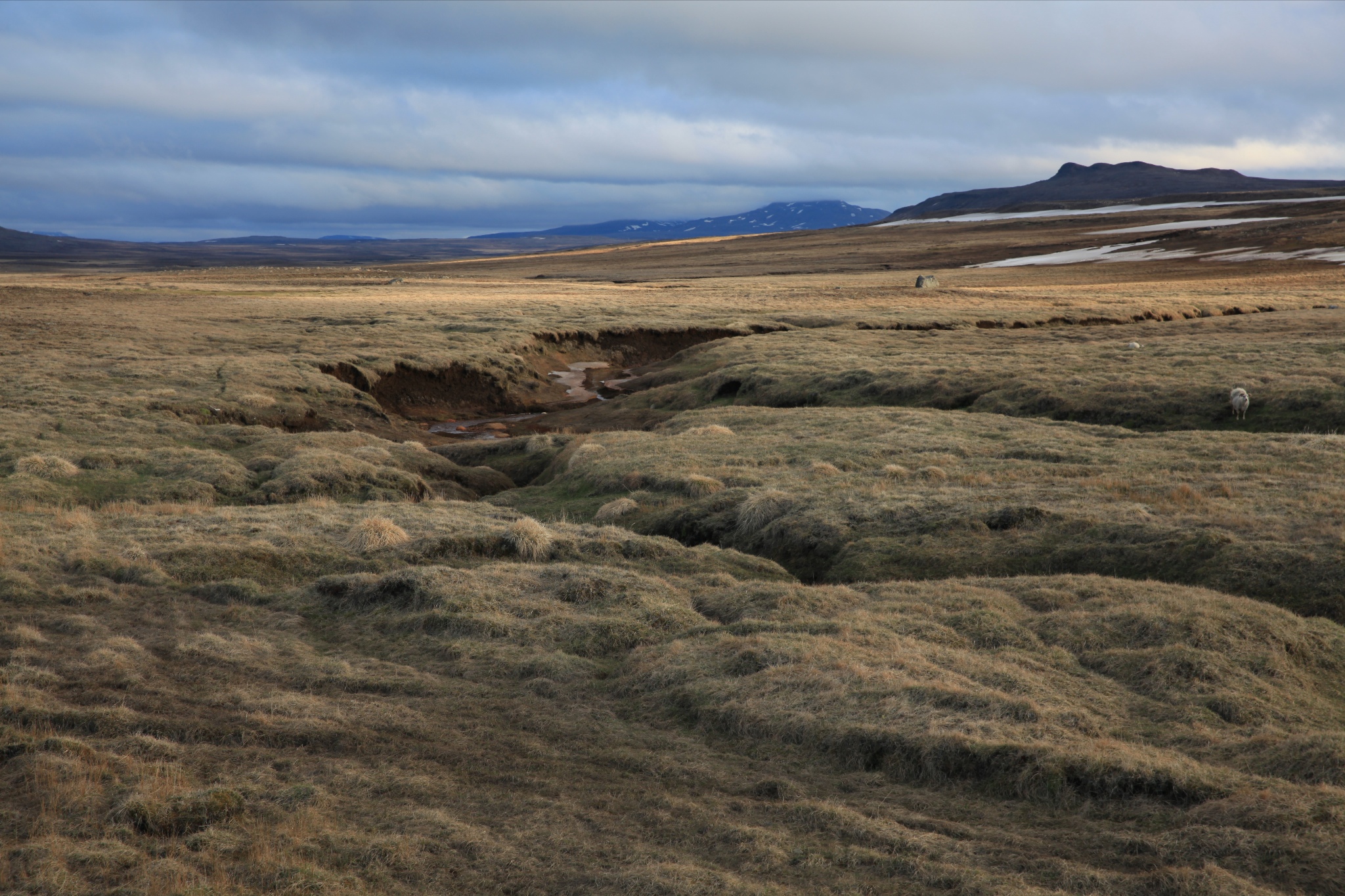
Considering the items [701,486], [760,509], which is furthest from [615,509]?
[760,509]

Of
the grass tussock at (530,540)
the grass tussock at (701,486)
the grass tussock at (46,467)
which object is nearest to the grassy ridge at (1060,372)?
the grass tussock at (701,486)

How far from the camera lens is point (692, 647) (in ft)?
39.5

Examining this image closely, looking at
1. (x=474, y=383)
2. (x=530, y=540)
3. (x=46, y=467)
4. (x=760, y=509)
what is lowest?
(x=760, y=509)

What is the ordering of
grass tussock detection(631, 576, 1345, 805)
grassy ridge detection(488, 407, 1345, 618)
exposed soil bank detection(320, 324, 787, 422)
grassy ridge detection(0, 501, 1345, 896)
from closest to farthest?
grassy ridge detection(0, 501, 1345, 896) < grass tussock detection(631, 576, 1345, 805) < grassy ridge detection(488, 407, 1345, 618) < exposed soil bank detection(320, 324, 787, 422)

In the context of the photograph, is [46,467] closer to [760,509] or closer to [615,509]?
[615,509]

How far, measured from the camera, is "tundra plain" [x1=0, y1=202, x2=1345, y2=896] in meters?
7.44

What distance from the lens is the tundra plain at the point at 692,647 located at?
293 inches

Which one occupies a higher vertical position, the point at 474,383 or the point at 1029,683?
the point at 474,383

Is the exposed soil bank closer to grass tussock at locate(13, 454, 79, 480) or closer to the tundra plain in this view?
the tundra plain

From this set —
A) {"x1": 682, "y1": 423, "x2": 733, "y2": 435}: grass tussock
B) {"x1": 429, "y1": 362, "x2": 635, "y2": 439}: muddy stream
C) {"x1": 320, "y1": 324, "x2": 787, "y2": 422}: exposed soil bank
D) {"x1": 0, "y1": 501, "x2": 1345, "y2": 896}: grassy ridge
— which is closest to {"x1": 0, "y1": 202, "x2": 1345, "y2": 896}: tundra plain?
{"x1": 0, "y1": 501, "x2": 1345, "y2": 896}: grassy ridge

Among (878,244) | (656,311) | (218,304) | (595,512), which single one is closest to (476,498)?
(595,512)

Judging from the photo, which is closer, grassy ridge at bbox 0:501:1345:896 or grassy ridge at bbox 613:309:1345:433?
grassy ridge at bbox 0:501:1345:896

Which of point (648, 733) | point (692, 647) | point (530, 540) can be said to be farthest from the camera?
point (530, 540)

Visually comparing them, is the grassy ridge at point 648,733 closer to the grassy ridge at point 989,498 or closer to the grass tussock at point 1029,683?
the grass tussock at point 1029,683
